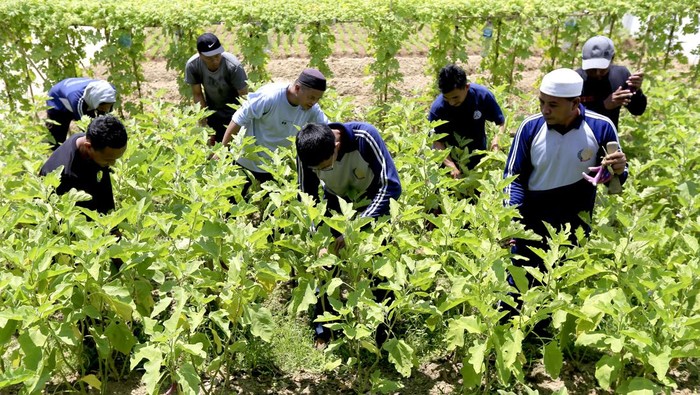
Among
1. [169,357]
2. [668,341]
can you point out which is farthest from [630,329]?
[169,357]

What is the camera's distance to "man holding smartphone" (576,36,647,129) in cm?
474

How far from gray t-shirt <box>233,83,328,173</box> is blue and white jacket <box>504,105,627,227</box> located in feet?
5.17

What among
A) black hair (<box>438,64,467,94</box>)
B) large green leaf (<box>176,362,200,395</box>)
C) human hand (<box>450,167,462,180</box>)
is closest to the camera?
large green leaf (<box>176,362,200,395</box>)

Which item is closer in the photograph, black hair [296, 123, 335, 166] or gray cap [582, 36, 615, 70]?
black hair [296, 123, 335, 166]

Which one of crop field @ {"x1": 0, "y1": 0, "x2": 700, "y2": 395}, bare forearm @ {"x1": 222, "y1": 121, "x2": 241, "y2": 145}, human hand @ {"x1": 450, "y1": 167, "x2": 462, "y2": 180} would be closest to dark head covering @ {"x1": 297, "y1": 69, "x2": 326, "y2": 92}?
crop field @ {"x1": 0, "y1": 0, "x2": 700, "y2": 395}

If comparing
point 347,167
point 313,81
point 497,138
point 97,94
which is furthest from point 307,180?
point 97,94

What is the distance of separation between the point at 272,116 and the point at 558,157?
215 centimetres

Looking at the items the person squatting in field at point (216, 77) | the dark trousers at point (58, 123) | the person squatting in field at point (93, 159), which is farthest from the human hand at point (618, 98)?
the dark trousers at point (58, 123)

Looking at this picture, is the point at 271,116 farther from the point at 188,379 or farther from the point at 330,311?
the point at 188,379

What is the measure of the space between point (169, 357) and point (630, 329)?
2.23 m

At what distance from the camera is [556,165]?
12.2 feet

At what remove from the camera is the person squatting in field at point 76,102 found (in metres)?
5.10

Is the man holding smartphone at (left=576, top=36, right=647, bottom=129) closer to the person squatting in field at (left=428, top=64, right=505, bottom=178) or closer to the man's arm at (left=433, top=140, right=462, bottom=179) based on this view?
the person squatting in field at (left=428, top=64, right=505, bottom=178)

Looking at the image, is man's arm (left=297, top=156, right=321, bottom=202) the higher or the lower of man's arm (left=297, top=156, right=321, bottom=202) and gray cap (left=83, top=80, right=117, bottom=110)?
the lower
